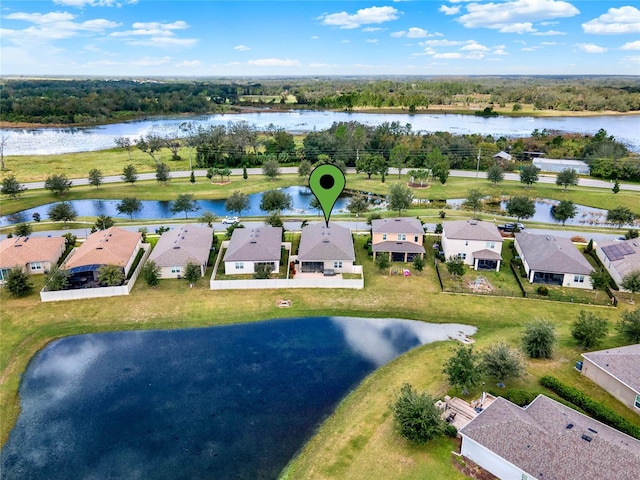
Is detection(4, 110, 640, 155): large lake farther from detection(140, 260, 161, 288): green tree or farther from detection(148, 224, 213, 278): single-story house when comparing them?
detection(140, 260, 161, 288): green tree

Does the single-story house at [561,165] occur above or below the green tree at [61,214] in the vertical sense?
above

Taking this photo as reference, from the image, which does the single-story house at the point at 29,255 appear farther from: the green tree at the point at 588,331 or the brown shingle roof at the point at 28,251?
the green tree at the point at 588,331

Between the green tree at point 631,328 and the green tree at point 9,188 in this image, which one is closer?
the green tree at point 631,328

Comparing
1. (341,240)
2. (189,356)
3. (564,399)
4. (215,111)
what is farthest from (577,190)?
(215,111)

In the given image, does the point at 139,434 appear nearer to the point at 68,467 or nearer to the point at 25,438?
the point at 68,467

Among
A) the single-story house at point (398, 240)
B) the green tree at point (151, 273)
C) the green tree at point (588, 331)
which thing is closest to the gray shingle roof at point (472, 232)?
the single-story house at point (398, 240)

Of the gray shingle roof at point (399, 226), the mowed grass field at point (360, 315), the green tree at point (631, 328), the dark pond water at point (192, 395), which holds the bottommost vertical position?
the dark pond water at point (192, 395)

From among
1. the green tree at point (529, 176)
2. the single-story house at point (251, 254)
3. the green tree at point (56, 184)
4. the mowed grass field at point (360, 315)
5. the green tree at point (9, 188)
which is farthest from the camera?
the green tree at point (529, 176)
